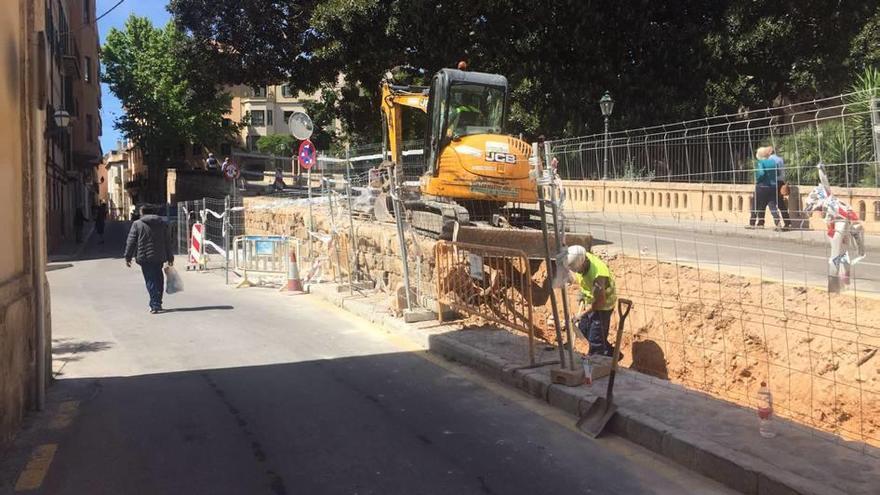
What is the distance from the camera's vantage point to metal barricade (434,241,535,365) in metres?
8.22

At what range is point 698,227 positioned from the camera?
457 inches

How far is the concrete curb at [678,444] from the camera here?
4.08 metres

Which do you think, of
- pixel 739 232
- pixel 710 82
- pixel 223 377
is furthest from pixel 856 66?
pixel 223 377

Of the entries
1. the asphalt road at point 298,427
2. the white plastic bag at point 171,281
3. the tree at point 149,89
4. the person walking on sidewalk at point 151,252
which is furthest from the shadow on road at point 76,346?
the tree at point 149,89

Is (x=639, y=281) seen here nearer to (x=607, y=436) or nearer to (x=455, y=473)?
(x=607, y=436)

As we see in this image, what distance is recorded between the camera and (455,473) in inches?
181

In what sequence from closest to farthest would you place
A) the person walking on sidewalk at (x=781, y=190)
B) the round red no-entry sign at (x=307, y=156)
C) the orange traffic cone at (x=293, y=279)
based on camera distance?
1. the person walking on sidewalk at (x=781, y=190)
2. the orange traffic cone at (x=293, y=279)
3. the round red no-entry sign at (x=307, y=156)

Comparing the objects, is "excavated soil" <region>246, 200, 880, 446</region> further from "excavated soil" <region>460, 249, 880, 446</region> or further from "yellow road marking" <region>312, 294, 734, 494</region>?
"yellow road marking" <region>312, 294, 734, 494</region>

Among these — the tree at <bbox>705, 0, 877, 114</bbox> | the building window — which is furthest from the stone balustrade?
the building window

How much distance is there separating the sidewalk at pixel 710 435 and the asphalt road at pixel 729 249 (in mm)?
3214

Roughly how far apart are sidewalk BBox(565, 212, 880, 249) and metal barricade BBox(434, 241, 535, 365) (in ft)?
12.0

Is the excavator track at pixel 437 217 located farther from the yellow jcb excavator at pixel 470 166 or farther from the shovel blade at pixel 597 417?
the shovel blade at pixel 597 417

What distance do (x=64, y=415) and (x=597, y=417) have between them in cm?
431

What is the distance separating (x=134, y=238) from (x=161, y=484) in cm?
753
